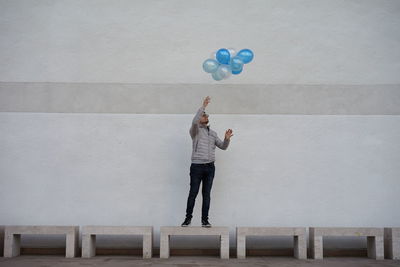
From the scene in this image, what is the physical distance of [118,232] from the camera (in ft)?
17.9

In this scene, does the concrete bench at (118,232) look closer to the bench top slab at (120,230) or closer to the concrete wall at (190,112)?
the bench top slab at (120,230)

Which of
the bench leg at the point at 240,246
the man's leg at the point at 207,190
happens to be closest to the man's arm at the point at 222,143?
the man's leg at the point at 207,190

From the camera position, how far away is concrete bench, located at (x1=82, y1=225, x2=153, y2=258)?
17.9 ft

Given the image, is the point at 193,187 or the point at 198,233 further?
the point at 193,187

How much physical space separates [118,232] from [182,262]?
0.96 m

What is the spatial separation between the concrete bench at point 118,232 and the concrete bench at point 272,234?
112 cm

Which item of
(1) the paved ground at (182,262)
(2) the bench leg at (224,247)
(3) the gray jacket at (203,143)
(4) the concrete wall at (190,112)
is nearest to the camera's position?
(1) the paved ground at (182,262)

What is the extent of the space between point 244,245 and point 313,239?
0.88 metres

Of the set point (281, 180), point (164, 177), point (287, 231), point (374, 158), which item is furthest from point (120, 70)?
point (374, 158)

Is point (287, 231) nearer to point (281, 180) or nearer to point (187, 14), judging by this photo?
point (281, 180)

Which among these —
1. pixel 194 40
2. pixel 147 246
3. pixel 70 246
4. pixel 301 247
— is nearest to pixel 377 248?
pixel 301 247

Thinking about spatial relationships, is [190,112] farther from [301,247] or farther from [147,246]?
[301,247]

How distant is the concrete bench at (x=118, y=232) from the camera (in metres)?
5.45

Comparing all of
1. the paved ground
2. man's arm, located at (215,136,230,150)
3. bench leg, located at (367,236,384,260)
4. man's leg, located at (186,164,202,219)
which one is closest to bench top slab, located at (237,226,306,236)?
the paved ground
